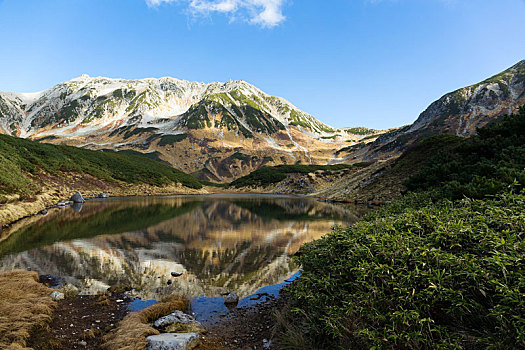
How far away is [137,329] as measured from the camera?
329 inches

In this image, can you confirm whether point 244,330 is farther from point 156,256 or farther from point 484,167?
point 484,167

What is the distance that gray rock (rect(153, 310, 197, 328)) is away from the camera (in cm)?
897

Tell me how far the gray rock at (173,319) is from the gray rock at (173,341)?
85 cm

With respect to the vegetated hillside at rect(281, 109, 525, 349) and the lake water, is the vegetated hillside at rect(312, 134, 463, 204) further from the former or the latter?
the vegetated hillside at rect(281, 109, 525, 349)

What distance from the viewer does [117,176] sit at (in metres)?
110

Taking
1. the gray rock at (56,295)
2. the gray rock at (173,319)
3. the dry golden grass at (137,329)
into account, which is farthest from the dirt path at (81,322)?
the gray rock at (173,319)

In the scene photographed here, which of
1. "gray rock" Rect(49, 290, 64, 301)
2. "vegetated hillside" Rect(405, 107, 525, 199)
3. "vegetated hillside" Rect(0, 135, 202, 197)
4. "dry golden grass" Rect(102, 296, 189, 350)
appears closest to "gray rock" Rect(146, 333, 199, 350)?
"dry golden grass" Rect(102, 296, 189, 350)

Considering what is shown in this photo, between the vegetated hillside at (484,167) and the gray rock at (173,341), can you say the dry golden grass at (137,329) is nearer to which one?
the gray rock at (173,341)

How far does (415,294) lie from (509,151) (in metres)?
16.2

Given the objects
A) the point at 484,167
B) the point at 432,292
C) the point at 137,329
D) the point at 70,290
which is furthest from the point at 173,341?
the point at 484,167

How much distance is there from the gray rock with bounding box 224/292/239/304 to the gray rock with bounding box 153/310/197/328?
7.31ft

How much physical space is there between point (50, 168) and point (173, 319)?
93.1 meters

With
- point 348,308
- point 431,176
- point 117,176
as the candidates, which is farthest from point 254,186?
point 348,308

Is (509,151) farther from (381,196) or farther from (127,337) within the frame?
(381,196)
